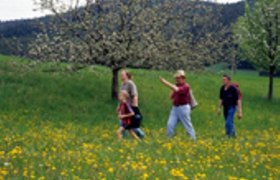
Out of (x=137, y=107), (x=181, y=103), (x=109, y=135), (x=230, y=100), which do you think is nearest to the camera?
(x=137, y=107)

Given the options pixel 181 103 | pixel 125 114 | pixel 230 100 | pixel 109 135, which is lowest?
pixel 109 135

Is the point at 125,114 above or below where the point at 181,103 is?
below

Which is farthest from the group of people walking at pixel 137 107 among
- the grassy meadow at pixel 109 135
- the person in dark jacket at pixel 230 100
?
the person in dark jacket at pixel 230 100

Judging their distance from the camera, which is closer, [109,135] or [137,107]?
[137,107]

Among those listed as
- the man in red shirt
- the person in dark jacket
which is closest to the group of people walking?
the man in red shirt

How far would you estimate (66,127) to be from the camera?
18.8m

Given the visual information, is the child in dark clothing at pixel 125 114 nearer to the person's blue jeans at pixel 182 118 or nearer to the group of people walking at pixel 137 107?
the group of people walking at pixel 137 107

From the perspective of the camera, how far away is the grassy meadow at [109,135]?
9.20 meters

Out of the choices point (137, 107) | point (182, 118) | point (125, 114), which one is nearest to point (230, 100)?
point (182, 118)

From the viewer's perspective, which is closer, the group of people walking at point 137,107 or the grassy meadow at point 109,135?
the grassy meadow at point 109,135

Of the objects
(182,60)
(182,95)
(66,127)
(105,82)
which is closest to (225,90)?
(182,95)

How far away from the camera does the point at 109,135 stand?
54.0 ft

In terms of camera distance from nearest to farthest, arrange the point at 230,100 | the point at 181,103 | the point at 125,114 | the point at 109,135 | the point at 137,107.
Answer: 1. the point at 125,114
2. the point at 137,107
3. the point at 181,103
4. the point at 109,135
5. the point at 230,100

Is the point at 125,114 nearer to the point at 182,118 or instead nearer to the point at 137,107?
the point at 137,107
